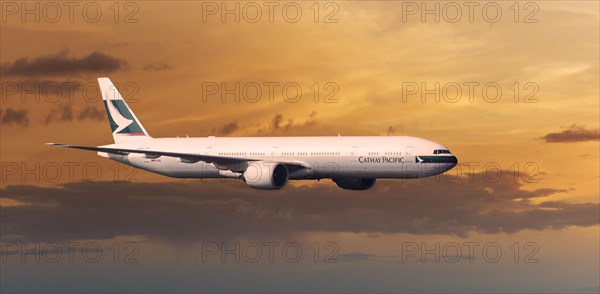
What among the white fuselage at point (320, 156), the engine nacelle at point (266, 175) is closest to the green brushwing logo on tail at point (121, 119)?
the white fuselage at point (320, 156)

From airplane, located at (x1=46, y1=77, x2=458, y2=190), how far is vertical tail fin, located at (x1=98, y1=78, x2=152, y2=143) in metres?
0.28

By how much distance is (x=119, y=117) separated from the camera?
6044 cm

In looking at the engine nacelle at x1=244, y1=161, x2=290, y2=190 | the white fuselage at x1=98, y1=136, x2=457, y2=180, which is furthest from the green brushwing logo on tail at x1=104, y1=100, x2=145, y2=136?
the engine nacelle at x1=244, y1=161, x2=290, y2=190

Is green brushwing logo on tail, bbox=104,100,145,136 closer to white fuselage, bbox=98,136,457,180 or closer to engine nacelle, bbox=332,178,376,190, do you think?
white fuselage, bbox=98,136,457,180

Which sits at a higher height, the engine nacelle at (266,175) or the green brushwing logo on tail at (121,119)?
the green brushwing logo on tail at (121,119)

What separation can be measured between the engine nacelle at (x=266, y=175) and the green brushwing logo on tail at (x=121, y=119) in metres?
12.8

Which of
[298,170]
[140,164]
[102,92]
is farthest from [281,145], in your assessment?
[102,92]

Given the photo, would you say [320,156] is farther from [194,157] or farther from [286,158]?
[194,157]

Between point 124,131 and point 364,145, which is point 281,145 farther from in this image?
point 124,131

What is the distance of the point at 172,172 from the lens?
56719 millimetres

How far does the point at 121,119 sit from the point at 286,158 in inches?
574

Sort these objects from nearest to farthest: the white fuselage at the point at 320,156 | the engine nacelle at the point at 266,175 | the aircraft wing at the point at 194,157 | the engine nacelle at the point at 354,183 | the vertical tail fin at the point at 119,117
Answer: the white fuselage at the point at 320,156 < the engine nacelle at the point at 266,175 < the aircraft wing at the point at 194,157 < the engine nacelle at the point at 354,183 < the vertical tail fin at the point at 119,117

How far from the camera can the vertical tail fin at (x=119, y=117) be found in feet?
196

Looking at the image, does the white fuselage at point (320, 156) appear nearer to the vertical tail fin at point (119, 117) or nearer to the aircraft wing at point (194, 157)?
the aircraft wing at point (194, 157)
